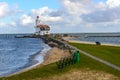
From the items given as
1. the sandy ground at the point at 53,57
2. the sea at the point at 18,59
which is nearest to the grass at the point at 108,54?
the sandy ground at the point at 53,57

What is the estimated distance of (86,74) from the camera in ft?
93.2

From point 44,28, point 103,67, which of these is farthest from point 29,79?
point 44,28

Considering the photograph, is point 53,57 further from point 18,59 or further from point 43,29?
point 43,29

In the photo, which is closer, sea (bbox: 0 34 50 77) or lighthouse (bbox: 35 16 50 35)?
sea (bbox: 0 34 50 77)

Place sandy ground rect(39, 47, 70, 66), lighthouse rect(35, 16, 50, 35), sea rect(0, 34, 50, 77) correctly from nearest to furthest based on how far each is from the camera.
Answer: sea rect(0, 34, 50, 77) < sandy ground rect(39, 47, 70, 66) < lighthouse rect(35, 16, 50, 35)

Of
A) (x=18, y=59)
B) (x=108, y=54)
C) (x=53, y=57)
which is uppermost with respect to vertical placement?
(x=108, y=54)

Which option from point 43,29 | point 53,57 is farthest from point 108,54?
point 43,29

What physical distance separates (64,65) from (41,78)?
4809mm

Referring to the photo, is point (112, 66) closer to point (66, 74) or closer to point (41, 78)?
point (66, 74)

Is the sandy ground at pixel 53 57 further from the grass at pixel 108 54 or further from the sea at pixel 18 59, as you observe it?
the grass at pixel 108 54

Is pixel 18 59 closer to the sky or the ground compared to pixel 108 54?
closer to the ground

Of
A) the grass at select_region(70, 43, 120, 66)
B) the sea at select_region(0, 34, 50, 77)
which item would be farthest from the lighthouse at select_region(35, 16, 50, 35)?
the grass at select_region(70, 43, 120, 66)

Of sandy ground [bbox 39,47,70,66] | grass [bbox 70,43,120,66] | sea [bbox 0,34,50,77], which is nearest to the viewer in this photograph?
grass [bbox 70,43,120,66]

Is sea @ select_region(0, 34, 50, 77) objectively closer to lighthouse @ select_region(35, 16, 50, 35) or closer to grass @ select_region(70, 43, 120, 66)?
grass @ select_region(70, 43, 120, 66)
